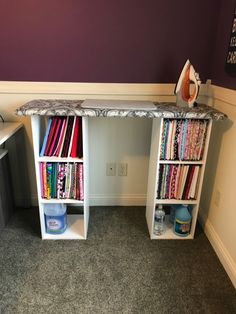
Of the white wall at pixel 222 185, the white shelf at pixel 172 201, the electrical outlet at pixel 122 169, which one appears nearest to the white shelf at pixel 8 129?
the electrical outlet at pixel 122 169

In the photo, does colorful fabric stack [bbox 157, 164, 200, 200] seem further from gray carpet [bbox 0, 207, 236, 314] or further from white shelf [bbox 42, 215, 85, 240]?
white shelf [bbox 42, 215, 85, 240]

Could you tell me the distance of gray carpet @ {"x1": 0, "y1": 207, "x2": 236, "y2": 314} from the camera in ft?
4.46

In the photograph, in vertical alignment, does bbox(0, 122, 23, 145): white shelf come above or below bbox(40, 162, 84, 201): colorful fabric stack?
above

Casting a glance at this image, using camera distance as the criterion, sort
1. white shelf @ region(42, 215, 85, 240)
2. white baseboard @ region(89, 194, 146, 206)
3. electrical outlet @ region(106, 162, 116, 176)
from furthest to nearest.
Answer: white baseboard @ region(89, 194, 146, 206), electrical outlet @ region(106, 162, 116, 176), white shelf @ region(42, 215, 85, 240)

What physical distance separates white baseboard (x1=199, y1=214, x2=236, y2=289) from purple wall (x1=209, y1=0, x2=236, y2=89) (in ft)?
A: 3.26

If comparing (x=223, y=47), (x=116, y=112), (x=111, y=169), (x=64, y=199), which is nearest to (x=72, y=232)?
(x=64, y=199)

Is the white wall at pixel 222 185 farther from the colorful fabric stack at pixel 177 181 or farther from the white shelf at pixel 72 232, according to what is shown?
the white shelf at pixel 72 232

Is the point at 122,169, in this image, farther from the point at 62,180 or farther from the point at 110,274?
the point at 110,274

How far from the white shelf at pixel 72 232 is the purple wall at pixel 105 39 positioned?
108 centimetres

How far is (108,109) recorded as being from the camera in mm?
1494

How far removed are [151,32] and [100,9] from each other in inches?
14.9

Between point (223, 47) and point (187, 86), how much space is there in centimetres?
35

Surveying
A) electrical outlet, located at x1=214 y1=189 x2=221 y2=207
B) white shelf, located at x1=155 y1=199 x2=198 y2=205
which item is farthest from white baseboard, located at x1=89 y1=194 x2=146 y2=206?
electrical outlet, located at x1=214 y1=189 x2=221 y2=207

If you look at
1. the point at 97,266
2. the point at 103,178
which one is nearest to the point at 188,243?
the point at 97,266
